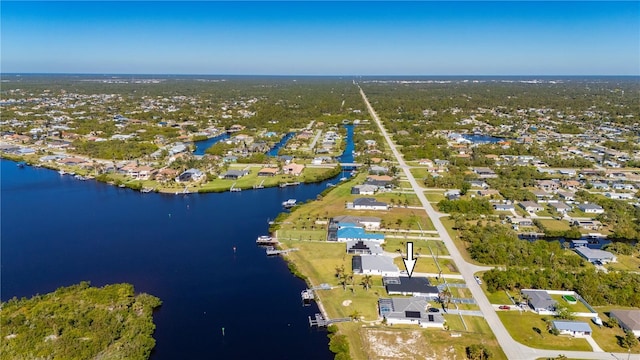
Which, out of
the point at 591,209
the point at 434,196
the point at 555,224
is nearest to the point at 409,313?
the point at 555,224

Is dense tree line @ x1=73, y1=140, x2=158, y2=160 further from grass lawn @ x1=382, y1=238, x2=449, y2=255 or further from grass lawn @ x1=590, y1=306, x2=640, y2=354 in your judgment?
grass lawn @ x1=590, y1=306, x2=640, y2=354

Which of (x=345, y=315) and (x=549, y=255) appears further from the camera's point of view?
(x=549, y=255)

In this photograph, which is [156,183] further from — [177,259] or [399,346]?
[399,346]

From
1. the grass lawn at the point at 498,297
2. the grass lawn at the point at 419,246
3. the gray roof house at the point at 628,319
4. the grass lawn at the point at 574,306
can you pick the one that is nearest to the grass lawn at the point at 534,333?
the grass lawn at the point at 498,297

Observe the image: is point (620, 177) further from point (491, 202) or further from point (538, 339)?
point (538, 339)

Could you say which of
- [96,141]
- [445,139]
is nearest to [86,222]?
[96,141]

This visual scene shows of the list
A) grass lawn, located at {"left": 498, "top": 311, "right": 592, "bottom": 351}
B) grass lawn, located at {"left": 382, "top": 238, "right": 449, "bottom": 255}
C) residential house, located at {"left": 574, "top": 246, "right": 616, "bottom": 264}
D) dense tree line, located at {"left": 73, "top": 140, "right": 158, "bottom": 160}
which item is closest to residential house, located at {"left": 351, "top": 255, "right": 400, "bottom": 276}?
grass lawn, located at {"left": 382, "top": 238, "right": 449, "bottom": 255}

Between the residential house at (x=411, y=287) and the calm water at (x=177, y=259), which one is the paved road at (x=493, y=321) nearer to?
the residential house at (x=411, y=287)
